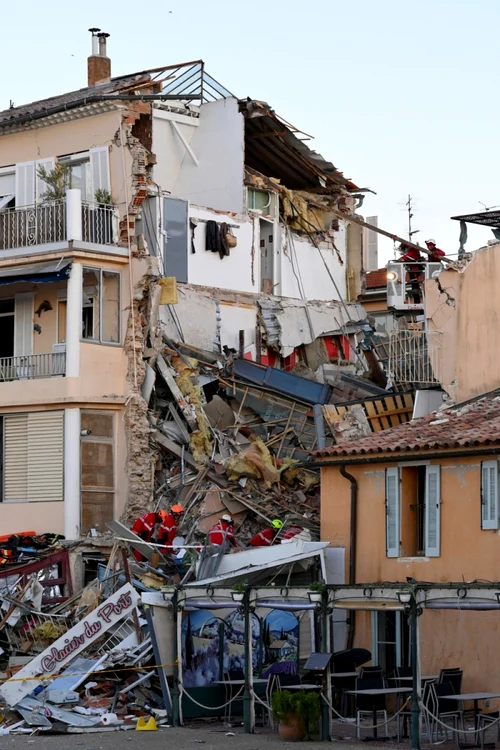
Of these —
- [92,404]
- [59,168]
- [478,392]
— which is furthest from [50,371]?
[478,392]

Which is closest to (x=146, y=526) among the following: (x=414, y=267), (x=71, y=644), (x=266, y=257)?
(x=71, y=644)

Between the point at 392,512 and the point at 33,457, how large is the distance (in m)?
8.96

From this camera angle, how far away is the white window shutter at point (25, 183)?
102ft

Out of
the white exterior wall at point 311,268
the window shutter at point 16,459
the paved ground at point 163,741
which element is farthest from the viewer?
the white exterior wall at point 311,268

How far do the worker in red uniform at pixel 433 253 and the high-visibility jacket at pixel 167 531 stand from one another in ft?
32.2

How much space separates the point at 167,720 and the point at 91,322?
10182 mm

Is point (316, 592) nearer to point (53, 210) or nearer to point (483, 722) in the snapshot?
point (483, 722)

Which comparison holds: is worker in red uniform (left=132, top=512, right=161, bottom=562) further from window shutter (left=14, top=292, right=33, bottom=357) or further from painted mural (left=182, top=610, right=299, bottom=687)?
window shutter (left=14, top=292, right=33, bottom=357)

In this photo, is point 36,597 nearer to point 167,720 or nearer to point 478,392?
point 167,720

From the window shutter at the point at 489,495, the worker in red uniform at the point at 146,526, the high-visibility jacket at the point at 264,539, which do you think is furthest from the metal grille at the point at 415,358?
the worker in red uniform at the point at 146,526

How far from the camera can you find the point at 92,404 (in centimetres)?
2827

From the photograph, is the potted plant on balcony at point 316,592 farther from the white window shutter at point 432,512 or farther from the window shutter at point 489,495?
the window shutter at point 489,495

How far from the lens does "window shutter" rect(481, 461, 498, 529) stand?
21.2 metres

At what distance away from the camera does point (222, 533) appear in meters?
24.8
